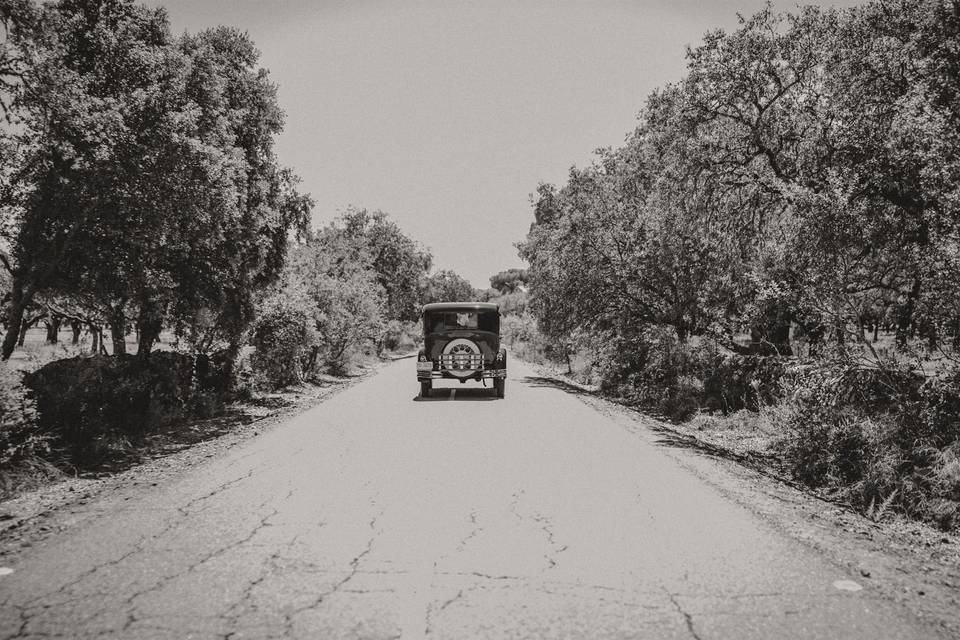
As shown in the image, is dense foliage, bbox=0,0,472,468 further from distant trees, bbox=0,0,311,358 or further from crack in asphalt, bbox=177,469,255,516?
crack in asphalt, bbox=177,469,255,516

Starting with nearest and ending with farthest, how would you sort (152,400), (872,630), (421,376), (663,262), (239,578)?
(872,630) → (239,578) → (152,400) → (421,376) → (663,262)

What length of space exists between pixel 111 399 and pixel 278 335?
6.96 metres

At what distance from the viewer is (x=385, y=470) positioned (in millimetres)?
6852

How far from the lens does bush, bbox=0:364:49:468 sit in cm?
610

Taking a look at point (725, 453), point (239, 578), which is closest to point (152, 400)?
point (239, 578)

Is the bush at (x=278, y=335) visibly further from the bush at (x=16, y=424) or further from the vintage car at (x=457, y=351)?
the bush at (x=16, y=424)

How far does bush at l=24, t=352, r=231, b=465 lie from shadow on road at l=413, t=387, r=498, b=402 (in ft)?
17.7

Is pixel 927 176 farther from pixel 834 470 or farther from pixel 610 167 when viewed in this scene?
pixel 610 167

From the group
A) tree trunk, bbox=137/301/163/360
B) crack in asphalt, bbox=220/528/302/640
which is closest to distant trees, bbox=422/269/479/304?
tree trunk, bbox=137/301/163/360

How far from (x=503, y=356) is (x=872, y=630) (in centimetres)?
1220

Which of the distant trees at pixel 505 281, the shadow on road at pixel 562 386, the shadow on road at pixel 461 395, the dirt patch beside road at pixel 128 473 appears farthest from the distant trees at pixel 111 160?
the distant trees at pixel 505 281

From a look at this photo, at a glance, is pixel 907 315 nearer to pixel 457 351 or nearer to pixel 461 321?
pixel 457 351

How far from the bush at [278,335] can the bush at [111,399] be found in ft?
10.1

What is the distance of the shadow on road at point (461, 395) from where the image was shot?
14469mm
